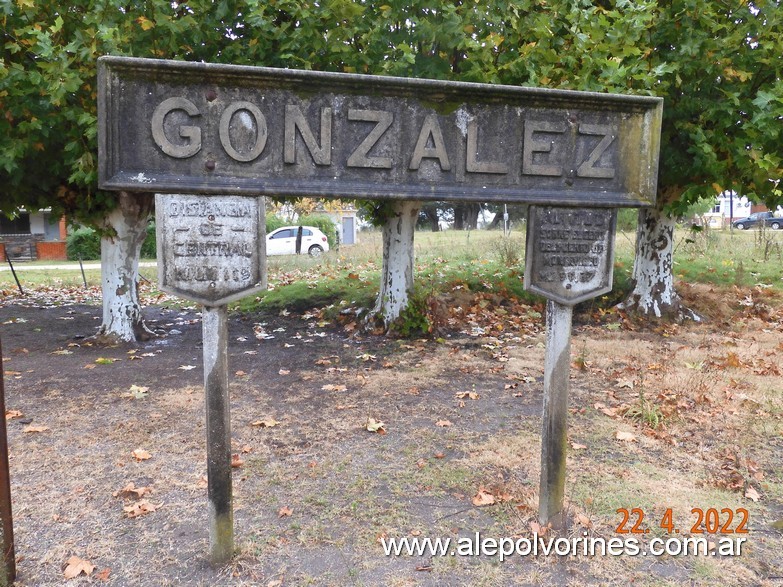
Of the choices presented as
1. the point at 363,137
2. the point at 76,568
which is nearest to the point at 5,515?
the point at 76,568

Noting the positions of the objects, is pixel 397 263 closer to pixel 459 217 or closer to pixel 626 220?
pixel 626 220

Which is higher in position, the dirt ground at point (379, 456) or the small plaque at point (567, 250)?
the small plaque at point (567, 250)

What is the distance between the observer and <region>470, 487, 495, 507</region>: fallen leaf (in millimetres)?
4082

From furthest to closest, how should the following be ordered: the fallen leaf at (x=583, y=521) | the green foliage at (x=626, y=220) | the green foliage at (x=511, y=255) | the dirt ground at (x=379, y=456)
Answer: the green foliage at (x=626, y=220) < the green foliage at (x=511, y=255) < the fallen leaf at (x=583, y=521) < the dirt ground at (x=379, y=456)

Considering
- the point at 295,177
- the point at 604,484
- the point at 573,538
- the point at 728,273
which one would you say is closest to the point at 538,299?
the point at 728,273

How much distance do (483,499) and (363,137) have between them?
2516mm

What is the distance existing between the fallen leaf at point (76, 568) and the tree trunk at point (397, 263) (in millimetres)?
6458

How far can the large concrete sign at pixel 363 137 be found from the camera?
3.06 m

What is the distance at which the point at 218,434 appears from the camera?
3.31 metres

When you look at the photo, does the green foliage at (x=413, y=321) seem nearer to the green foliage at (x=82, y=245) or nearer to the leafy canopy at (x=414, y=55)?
the leafy canopy at (x=414, y=55)

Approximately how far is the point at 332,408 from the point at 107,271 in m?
4.58

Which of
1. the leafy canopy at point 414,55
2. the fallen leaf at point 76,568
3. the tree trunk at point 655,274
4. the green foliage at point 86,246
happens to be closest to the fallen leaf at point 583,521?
the fallen leaf at point 76,568

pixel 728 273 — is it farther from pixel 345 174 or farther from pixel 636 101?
pixel 345 174

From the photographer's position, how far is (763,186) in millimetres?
8609
